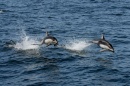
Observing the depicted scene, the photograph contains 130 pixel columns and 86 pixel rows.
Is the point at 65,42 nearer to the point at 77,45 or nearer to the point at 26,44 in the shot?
the point at 77,45

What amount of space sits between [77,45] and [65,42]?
1.61m

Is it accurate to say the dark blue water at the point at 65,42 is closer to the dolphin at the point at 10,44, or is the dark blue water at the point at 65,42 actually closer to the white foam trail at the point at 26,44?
the white foam trail at the point at 26,44

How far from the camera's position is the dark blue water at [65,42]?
92.1 ft

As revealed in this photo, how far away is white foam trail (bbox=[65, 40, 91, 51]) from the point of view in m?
35.6

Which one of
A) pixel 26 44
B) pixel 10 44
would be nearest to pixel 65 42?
pixel 26 44

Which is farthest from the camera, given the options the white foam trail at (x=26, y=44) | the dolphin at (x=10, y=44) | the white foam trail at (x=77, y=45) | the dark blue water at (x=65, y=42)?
the dolphin at (x=10, y=44)

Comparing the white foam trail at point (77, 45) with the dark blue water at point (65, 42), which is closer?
the dark blue water at point (65, 42)

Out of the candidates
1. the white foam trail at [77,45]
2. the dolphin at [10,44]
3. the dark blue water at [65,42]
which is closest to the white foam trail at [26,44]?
the dark blue water at [65,42]

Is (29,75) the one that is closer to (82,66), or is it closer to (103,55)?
(82,66)

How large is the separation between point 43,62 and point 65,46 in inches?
217

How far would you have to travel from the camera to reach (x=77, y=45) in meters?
36.7

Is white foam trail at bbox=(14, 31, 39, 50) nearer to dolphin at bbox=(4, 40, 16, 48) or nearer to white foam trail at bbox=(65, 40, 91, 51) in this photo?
dolphin at bbox=(4, 40, 16, 48)

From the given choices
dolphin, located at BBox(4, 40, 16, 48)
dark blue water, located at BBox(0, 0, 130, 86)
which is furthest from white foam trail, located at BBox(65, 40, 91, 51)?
dolphin, located at BBox(4, 40, 16, 48)

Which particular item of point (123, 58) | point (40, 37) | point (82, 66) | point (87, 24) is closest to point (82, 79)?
point (82, 66)
